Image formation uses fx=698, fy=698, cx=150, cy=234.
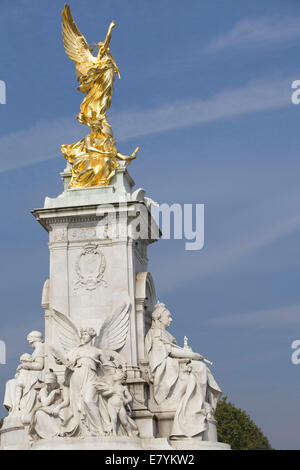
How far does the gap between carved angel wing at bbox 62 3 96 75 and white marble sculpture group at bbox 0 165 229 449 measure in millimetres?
3069

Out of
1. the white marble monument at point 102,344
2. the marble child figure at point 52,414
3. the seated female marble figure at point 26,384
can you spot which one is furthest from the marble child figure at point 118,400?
the seated female marble figure at point 26,384

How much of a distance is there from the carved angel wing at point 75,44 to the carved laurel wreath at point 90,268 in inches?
198

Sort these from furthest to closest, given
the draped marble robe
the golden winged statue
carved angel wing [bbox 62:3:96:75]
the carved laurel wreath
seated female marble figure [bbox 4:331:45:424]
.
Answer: carved angel wing [bbox 62:3:96:75] < the golden winged statue < the carved laurel wreath < seated female marble figure [bbox 4:331:45:424] < the draped marble robe

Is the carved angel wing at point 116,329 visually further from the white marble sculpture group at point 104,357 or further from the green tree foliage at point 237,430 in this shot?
the green tree foliage at point 237,430

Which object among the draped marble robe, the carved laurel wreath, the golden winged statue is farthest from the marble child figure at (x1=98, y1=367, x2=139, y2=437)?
the golden winged statue

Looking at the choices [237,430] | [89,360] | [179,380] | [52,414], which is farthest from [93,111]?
[237,430]

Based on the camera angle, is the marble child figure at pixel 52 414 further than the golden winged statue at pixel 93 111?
No

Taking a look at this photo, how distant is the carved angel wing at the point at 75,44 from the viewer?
59.7ft

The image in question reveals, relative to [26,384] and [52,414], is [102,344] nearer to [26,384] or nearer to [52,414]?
[26,384]

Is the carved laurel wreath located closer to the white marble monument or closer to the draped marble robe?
the white marble monument

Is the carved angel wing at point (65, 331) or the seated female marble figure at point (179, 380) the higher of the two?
the carved angel wing at point (65, 331)

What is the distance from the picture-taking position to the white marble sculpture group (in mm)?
13766

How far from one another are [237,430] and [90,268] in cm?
2401

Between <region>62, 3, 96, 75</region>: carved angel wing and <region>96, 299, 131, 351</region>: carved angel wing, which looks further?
<region>62, 3, 96, 75</region>: carved angel wing
